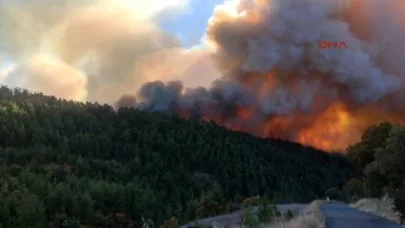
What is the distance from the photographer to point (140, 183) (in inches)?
4294

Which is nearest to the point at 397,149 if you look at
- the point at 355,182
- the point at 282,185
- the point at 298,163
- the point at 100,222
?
the point at 355,182

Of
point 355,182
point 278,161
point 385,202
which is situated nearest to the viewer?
point 385,202

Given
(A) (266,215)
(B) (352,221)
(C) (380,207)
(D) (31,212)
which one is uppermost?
(D) (31,212)

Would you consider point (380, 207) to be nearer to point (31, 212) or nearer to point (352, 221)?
point (352, 221)

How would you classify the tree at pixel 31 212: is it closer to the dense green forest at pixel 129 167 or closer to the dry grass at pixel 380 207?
the dense green forest at pixel 129 167

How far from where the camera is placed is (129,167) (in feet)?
406

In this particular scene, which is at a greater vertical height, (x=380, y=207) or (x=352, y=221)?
(x=380, y=207)

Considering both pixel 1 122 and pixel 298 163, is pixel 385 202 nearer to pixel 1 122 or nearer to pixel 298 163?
pixel 1 122

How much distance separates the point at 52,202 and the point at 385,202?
52.5 m

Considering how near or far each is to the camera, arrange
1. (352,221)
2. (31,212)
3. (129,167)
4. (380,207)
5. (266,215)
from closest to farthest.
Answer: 1. (352,221)
2. (266,215)
3. (380,207)
4. (31,212)
5. (129,167)

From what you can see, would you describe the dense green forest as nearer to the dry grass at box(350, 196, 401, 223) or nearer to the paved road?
the dry grass at box(350, 196, 401, 223)

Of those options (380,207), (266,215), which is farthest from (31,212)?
(266,215)

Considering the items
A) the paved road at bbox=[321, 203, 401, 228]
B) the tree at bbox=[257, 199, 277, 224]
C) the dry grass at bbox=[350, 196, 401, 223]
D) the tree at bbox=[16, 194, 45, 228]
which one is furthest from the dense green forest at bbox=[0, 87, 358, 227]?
the paved road at bbox=[321, 203, 401, 228]

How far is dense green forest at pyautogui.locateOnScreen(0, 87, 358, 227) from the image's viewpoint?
79.9 meters
